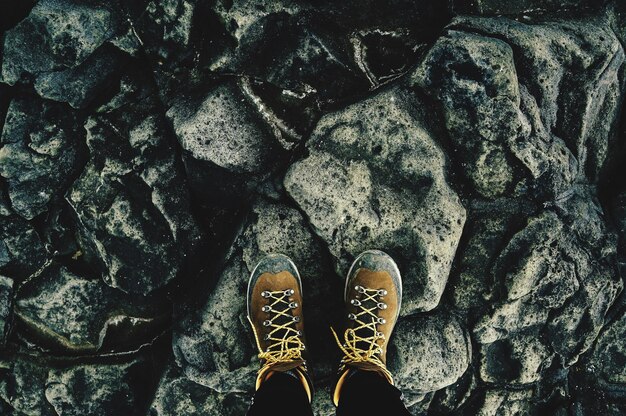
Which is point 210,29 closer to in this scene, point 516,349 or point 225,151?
point 225,151

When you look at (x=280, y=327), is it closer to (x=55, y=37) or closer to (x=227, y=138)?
(x=227, y=138)

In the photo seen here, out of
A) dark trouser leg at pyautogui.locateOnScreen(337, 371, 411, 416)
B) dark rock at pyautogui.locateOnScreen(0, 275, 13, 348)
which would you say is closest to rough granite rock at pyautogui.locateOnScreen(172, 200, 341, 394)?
dark trouser leg at pyautogui.locateOnScreen(337, 371, 411, 416)

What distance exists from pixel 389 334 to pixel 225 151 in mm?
1373

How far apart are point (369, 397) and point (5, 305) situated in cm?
218

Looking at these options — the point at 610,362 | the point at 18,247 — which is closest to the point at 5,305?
the point at 18,247

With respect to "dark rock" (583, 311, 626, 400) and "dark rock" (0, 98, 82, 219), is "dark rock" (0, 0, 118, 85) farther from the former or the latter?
"dark rock" (583, 311, 626, 400)

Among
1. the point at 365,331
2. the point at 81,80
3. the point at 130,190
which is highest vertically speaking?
the point at 81,80

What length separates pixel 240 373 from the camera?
8.69 ft

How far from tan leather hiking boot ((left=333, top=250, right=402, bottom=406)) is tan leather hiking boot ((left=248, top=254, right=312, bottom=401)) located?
0.81ft

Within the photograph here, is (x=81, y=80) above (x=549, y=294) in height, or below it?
above

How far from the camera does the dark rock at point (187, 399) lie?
278 centimetres

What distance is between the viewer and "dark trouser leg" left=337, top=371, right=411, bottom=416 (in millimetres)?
1971

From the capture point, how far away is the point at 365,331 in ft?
8.23

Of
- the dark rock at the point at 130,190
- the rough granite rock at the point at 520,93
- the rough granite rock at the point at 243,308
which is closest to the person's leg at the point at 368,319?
the rough granite rock at the point at 243,308
